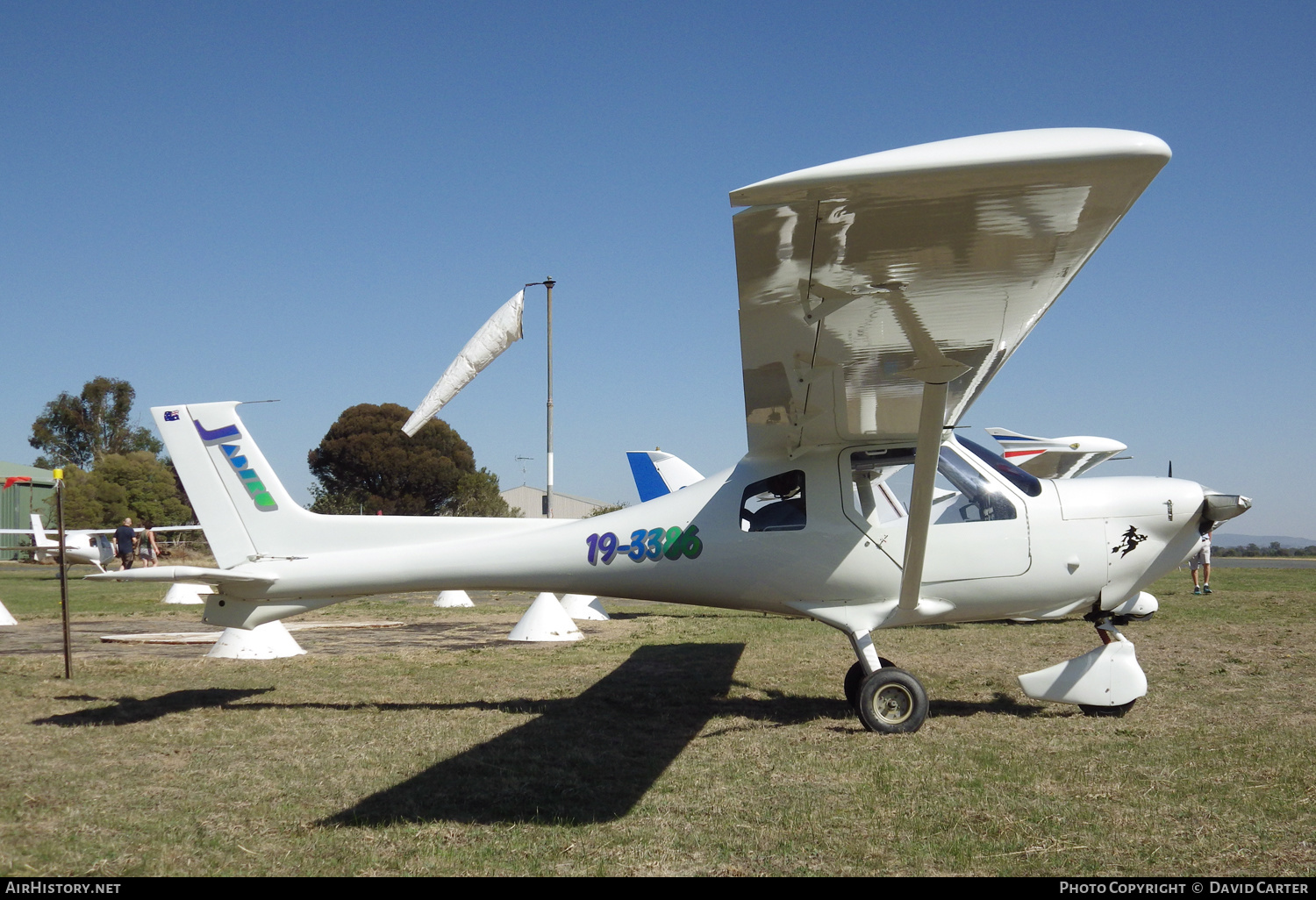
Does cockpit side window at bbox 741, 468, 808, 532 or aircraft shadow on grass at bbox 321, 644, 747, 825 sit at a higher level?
cockpit side window at bbox 741, 468, 808, 532

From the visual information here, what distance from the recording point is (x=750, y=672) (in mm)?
9305

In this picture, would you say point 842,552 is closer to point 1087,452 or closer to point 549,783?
point 549,783

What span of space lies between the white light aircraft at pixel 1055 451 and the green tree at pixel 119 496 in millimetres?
46052

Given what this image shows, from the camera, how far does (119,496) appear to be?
48.3m

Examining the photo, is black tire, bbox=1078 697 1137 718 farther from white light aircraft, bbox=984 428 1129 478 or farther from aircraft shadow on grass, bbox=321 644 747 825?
white light aircraft, bbox=984 428 1129 478

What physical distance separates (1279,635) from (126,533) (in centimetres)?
2682

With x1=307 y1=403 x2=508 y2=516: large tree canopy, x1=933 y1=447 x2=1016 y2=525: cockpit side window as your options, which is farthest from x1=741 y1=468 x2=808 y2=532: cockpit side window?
x1=307 y1=403 x2=508 y2=516: large tree canopy

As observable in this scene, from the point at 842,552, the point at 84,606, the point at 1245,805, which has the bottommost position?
the point at 84,606

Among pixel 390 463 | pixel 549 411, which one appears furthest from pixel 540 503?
pixel 549 411

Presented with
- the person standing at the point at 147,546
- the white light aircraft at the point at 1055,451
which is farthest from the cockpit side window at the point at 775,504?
the person standing at the point at 147,546

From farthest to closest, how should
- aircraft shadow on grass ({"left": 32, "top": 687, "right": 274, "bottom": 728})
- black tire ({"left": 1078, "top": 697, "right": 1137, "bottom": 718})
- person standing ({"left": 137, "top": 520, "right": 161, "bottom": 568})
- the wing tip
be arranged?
person standing ({"left": 137, "top": 520, "right": 161, "bottom": 568}), aircraft shadow on grass ({"left": 32, "top": 687, "right": 274, "bottom": 728}), black tire ({"left": 1078, "top": 697, "right": 1137, "bottom": 718}), the wing tip

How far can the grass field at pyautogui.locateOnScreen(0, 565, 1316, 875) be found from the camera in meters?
3.80

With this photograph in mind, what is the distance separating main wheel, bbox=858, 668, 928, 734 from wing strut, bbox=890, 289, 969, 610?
0.59m
